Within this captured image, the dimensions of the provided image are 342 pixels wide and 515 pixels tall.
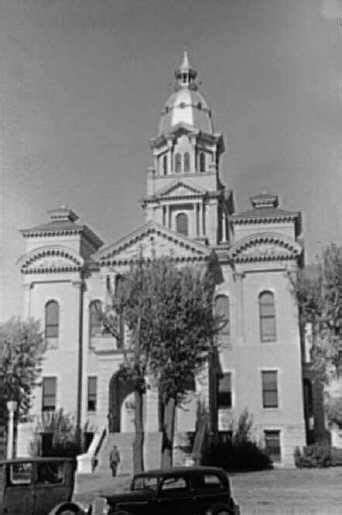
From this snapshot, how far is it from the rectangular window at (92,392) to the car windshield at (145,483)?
27247 millimetres

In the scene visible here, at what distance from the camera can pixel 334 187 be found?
18109 mm

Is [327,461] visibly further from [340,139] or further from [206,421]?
[340,139]

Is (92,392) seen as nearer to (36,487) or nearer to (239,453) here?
(239,453)

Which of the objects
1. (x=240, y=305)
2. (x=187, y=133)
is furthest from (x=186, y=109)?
(x=240, y=305)

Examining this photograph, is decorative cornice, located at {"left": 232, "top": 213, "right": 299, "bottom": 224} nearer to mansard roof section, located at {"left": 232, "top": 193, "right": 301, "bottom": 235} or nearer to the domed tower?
mansard roof section, located at {"left": 232, "top": 193, "right": 301, "bottom": 235}

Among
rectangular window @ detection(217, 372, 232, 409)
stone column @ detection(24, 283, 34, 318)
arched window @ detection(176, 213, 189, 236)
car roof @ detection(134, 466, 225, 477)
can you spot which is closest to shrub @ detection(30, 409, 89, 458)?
stone column @ detection(24, 283, 34, 318)

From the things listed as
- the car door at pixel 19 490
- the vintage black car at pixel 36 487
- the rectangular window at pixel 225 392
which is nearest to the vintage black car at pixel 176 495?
A: the vintage black car at pixel 36 487

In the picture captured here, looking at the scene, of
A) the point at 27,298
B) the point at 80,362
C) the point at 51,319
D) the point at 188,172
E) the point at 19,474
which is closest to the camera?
the point at 19,474

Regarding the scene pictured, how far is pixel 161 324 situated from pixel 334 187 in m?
16.2

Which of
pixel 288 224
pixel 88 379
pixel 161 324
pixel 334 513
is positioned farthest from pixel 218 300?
pixel 334 513

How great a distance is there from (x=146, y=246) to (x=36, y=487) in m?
27.9

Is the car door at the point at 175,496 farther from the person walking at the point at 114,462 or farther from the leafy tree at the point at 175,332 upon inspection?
the person walking at the point at 114,462

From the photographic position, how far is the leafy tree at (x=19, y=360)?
3634 cm

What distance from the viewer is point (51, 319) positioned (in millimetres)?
45875
